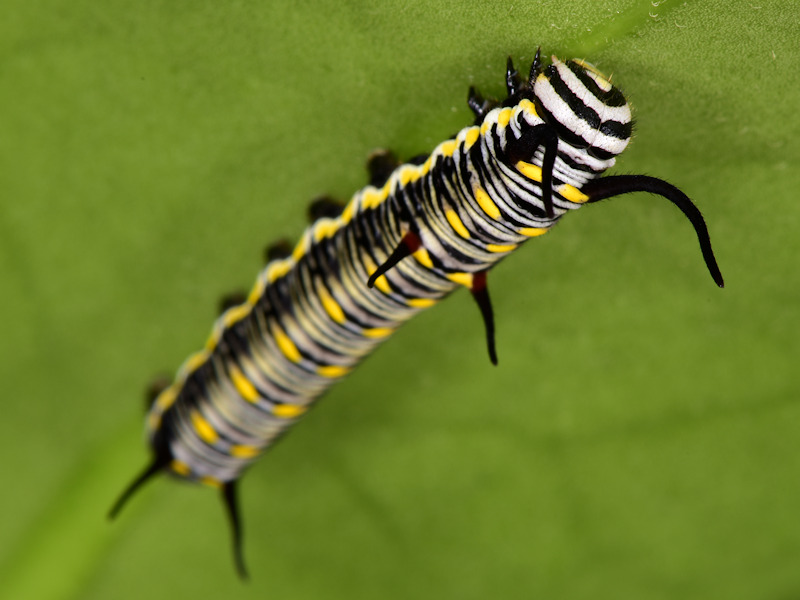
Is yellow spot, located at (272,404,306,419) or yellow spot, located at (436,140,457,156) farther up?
yellow spot, located at (436,140,457,156)

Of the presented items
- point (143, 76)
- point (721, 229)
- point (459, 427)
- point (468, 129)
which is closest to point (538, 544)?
point (459, 427)

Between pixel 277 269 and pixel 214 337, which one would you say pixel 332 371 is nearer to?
pixel 277 269

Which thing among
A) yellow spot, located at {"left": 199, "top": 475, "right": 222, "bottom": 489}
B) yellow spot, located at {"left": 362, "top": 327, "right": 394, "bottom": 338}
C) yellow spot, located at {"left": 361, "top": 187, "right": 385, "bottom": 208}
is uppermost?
yellow spot, located at {"left": 361, "top": 187, "right": 385, "bottom": 208}

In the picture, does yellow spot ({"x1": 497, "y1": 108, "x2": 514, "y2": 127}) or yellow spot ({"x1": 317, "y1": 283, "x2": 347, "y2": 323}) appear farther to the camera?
yellow spot ({"x1": 317, "y1": 283, "x2": 347, "y2": 323})

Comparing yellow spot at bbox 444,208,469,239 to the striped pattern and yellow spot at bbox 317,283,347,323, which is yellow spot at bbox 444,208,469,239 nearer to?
the striped pattern

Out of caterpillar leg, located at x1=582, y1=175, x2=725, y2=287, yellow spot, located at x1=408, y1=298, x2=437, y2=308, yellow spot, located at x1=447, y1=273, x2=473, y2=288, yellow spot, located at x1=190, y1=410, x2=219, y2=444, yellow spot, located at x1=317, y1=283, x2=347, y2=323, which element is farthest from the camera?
yellow spot, located at x1=190, y1=410, x2=219, y2=444

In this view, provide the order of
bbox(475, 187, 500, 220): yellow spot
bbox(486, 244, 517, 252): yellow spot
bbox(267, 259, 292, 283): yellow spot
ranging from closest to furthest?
bbox(475, 187, 500, 220): yellow spot → bbox(486, 244, 517, 252): yellow spot → bbox(267, 259, 292, 283): yellow spot

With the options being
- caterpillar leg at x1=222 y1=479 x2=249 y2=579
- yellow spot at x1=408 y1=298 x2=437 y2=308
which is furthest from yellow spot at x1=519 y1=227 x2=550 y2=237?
caterpillar leg at x1=222 y1=479 x2=249 y2=579
